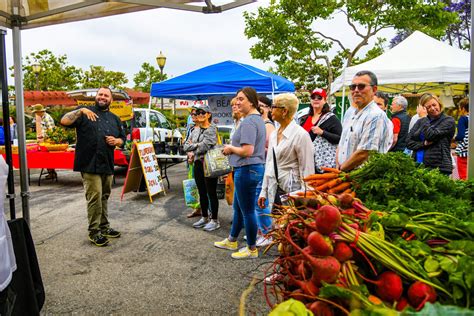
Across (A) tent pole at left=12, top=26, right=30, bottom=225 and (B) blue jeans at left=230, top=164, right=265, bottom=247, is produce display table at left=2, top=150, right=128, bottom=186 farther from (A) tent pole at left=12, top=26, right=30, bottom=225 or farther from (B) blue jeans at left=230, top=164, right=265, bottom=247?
(B) blue jeans at left=230, top=164, right=265, bottom=247

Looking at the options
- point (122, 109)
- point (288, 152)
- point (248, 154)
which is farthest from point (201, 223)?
point (122, 109)

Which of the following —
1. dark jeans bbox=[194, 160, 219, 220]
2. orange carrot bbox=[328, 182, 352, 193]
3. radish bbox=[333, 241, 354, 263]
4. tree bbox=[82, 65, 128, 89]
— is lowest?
dark jeans bbox=[194, 160, 219, 220]

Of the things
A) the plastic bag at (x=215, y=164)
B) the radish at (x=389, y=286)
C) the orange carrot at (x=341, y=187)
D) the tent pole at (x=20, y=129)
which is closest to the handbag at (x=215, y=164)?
the plastic bag at (x=215, y=164)

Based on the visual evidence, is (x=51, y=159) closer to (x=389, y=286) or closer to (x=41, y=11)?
(x=41, y=11)

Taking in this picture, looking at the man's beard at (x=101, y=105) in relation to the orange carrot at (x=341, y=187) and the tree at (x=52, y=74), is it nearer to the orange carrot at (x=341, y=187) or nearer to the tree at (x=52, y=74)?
the orange carrot at (x=341, y=187)

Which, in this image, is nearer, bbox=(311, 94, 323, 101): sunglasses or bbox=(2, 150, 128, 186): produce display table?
bbox=(311, 94, 323, 101): sunglasses

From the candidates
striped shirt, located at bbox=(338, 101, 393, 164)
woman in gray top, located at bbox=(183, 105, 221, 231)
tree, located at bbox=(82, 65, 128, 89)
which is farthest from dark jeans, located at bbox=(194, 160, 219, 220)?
tree, located at bbox=(82, 65, 128, 89)

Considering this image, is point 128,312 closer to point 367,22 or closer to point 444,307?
point 444,307

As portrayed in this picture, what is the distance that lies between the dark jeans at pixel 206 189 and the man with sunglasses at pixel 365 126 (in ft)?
8.00

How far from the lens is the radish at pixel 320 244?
1.30 meters

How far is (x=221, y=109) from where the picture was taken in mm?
10914

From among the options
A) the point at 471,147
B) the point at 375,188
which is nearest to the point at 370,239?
the point at 375,188

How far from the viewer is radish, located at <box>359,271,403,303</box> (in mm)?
1228

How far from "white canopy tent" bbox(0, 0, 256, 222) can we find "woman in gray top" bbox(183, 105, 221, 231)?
2.10 meters
